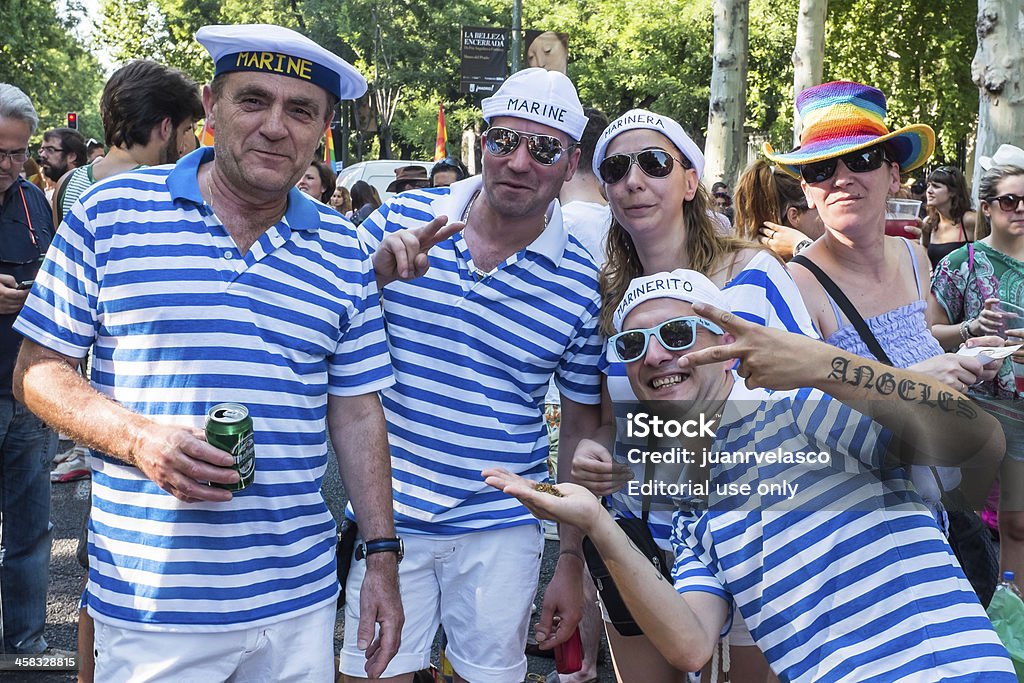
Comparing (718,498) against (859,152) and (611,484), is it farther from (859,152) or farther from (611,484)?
(859,152)

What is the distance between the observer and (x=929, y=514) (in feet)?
7.57

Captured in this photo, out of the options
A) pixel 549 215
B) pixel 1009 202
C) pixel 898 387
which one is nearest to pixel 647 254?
pixel 549 215

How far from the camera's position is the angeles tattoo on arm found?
7.25 ft

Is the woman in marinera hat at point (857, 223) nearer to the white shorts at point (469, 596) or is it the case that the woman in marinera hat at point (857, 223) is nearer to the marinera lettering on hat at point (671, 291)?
the marinera lettering on hat at point (671, 291)

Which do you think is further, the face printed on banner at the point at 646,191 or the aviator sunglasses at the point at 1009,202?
the aviator sunglasses at the point at 1009,202

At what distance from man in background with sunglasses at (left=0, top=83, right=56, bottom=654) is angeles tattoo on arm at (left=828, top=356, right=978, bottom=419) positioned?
11.0 feet

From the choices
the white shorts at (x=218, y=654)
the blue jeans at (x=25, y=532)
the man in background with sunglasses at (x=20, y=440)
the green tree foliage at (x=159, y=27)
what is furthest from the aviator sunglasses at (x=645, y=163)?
the green tree foliage at (x=159, y=27)

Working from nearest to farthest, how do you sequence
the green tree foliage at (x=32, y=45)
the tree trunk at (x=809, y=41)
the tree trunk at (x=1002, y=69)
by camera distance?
the tree trunk at (x=1002, y=69) → the tree trunk at (x=809, y=41) → the green tree foliage at (x=32, y=45)

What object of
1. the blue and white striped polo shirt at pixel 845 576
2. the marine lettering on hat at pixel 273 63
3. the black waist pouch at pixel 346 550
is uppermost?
the marine lettering on hat at pixel 273 63

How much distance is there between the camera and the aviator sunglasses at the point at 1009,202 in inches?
205

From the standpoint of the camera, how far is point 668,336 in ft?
8.68

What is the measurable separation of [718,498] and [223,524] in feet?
3.76

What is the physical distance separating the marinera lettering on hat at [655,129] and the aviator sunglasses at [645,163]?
0.07m

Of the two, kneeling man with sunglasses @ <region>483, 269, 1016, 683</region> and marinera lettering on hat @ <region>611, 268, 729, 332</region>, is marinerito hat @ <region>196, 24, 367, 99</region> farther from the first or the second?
kneeling man with sunglasses @ <region>483, 269, 1016, 683</region>
